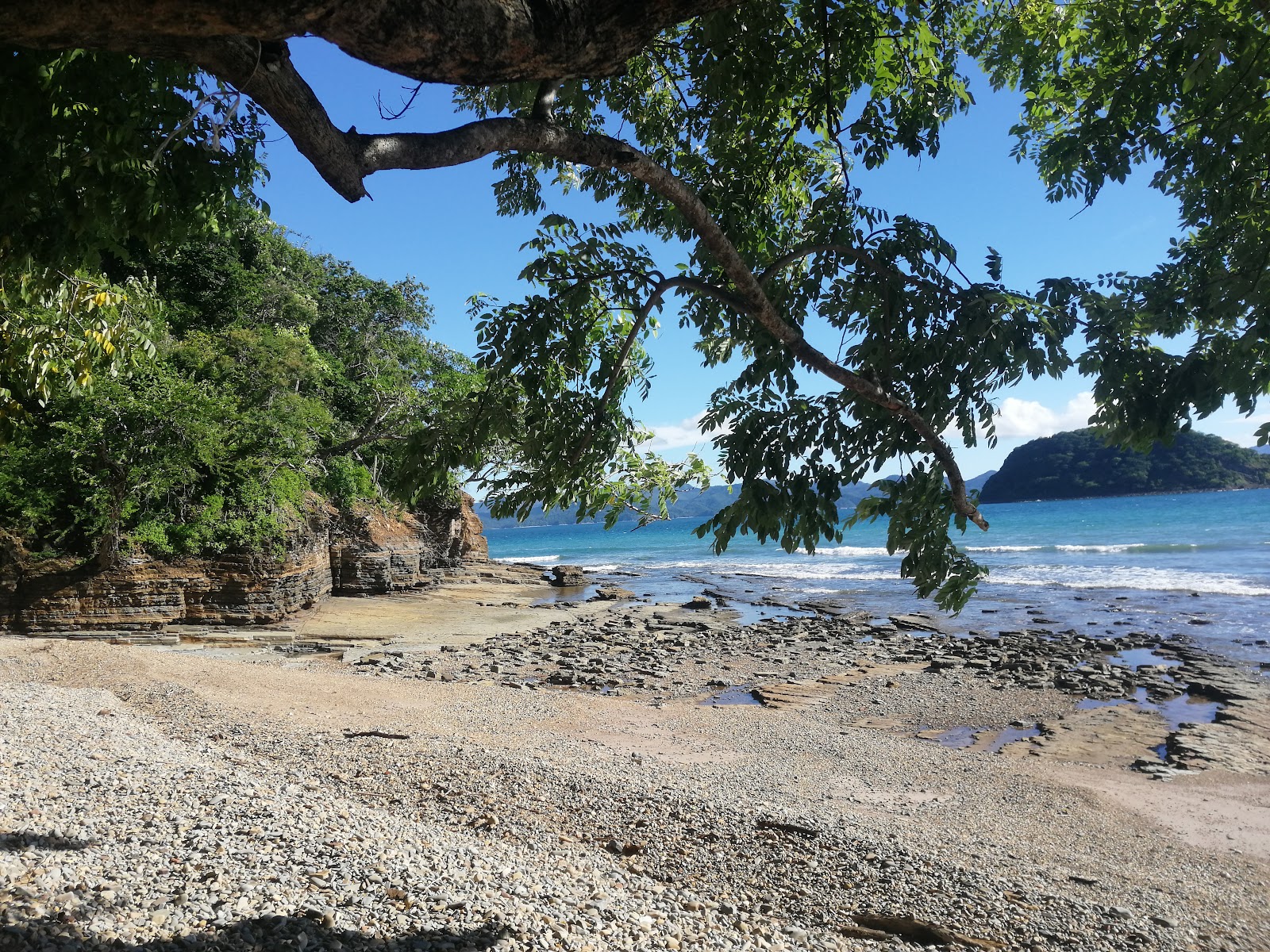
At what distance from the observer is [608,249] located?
4.93 meters

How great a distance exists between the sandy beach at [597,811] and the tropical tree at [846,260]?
244 centimetres

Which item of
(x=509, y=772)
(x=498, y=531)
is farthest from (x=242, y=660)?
(x=498, y=531)

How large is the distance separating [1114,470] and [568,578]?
9305cm

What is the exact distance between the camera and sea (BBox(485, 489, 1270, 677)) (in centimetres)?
2291

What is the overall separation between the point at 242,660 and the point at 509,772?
29.1 ft

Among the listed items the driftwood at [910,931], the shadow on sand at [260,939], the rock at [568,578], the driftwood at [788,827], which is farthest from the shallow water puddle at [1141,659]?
the rock at [568,578]

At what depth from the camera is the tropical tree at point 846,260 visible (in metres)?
4.05

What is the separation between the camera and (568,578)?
39.0 m

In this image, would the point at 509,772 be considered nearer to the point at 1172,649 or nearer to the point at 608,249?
the point at 608,249

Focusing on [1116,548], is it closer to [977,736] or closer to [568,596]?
[568,596]

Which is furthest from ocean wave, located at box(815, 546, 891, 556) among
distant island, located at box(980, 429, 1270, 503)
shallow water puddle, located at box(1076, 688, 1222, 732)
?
distant island, located at box(980, 429, 1270, 503)

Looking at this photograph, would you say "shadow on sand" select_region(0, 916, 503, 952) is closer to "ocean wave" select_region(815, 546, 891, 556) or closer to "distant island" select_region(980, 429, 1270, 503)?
"ocean wave" select_region(815, 546, 891, 556)

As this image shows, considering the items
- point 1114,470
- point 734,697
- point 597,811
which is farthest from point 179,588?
point 1114,470

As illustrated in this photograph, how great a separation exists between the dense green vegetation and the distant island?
84925 millimetres
